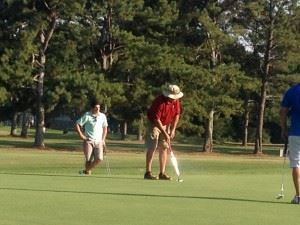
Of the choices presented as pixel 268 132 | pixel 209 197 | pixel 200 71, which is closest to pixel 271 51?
pixel 200 71

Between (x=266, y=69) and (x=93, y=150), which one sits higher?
Answer: (x=266, y=69)

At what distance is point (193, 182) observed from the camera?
52.5 feet

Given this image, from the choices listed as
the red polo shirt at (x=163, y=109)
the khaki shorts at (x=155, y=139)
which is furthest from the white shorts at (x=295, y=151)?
the khaki shorts at (x=155, y=139)

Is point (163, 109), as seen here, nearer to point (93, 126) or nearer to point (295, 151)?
point (93, 126)

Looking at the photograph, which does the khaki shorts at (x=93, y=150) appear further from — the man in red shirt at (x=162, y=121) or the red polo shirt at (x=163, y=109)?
the red polo shirt at (x=163, y=109)

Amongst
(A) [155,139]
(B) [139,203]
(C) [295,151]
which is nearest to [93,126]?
(A) [155,139]

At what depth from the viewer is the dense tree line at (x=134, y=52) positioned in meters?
51.6

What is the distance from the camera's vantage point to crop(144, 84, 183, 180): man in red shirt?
1684 centimetres

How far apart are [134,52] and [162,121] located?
116 ft

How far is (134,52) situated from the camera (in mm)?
52094

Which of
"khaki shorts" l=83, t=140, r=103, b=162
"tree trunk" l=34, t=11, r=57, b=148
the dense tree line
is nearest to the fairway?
"khaki shorts" l=83, t=140, r=103, b=162

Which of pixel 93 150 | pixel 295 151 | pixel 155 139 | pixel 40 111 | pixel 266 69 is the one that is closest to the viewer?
pixel 295 151

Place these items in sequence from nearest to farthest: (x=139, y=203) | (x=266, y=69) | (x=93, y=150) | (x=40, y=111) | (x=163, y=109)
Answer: (x=139, y=203), (x=163, y=109), (x=93, y=150), (x=40, y=111), (x=266, y=69)

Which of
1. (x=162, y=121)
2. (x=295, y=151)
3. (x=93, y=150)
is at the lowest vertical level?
(x=93, y=150)
